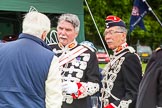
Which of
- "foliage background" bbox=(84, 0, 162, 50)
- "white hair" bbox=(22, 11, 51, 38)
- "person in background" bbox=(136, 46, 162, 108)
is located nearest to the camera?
"person in background" bbox=(136, 46, 162, 108)

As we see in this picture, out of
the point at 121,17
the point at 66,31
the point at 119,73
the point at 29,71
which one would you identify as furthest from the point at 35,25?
the point at 121,17

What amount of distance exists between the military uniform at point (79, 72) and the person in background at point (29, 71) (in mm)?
783

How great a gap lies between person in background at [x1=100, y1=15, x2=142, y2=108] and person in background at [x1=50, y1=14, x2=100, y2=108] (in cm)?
13

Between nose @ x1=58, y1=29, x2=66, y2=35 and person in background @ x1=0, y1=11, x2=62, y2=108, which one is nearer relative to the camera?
person in background @ x1=0, y1=11, x2=62, y2=108

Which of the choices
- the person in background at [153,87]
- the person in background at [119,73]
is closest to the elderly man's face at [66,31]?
the person in background at [119,73]

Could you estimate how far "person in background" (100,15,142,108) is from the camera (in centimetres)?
401

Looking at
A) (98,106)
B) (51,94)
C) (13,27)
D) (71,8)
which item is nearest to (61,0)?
(71,8)

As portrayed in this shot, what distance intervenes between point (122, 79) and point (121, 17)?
89.6 ft

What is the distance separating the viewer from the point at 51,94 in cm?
341

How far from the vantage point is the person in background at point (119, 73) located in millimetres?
4012

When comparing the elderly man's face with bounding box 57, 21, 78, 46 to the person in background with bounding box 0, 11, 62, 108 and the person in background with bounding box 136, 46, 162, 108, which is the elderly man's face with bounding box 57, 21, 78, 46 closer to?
the person in background with bounding box 0, 11, 62, 108

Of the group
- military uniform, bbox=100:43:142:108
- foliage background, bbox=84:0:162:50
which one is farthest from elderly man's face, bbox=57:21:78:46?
foliage background, bbox=84:0:162:50

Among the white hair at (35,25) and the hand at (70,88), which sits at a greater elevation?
the white hair at (35,25)

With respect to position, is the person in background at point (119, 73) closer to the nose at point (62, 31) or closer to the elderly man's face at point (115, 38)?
the elderly man's face at point (115, 38)
